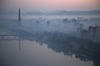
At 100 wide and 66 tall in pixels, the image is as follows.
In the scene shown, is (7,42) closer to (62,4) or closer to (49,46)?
(49,46)

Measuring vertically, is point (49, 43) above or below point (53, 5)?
below

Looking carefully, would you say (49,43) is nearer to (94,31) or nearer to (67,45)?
(67,45)

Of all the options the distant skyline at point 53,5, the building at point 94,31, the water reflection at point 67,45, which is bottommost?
the water reflection at point 67,45

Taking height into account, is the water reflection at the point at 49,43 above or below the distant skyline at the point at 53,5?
below

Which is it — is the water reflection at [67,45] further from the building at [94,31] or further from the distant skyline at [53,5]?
the distant skyline at [53,5]

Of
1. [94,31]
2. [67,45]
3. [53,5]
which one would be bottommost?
[67,45]

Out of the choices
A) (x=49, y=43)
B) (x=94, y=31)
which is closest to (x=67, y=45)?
(x=49, y=43)

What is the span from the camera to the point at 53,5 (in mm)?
1731

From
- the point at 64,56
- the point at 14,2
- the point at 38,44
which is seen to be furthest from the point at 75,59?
the point at 14,2

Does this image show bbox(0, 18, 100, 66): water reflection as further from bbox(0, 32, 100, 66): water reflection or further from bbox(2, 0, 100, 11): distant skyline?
bbox(2, 0, 100, 11): distant skyline

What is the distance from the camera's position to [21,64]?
5.65 ft

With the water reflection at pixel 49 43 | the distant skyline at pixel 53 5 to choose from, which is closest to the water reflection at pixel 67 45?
the water reflection at pixel 49 43

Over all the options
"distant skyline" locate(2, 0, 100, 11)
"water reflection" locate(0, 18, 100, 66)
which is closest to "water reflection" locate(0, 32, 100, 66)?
"water reflection" locate(0, 18, 100, 66)

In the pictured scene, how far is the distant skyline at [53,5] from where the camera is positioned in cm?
173
